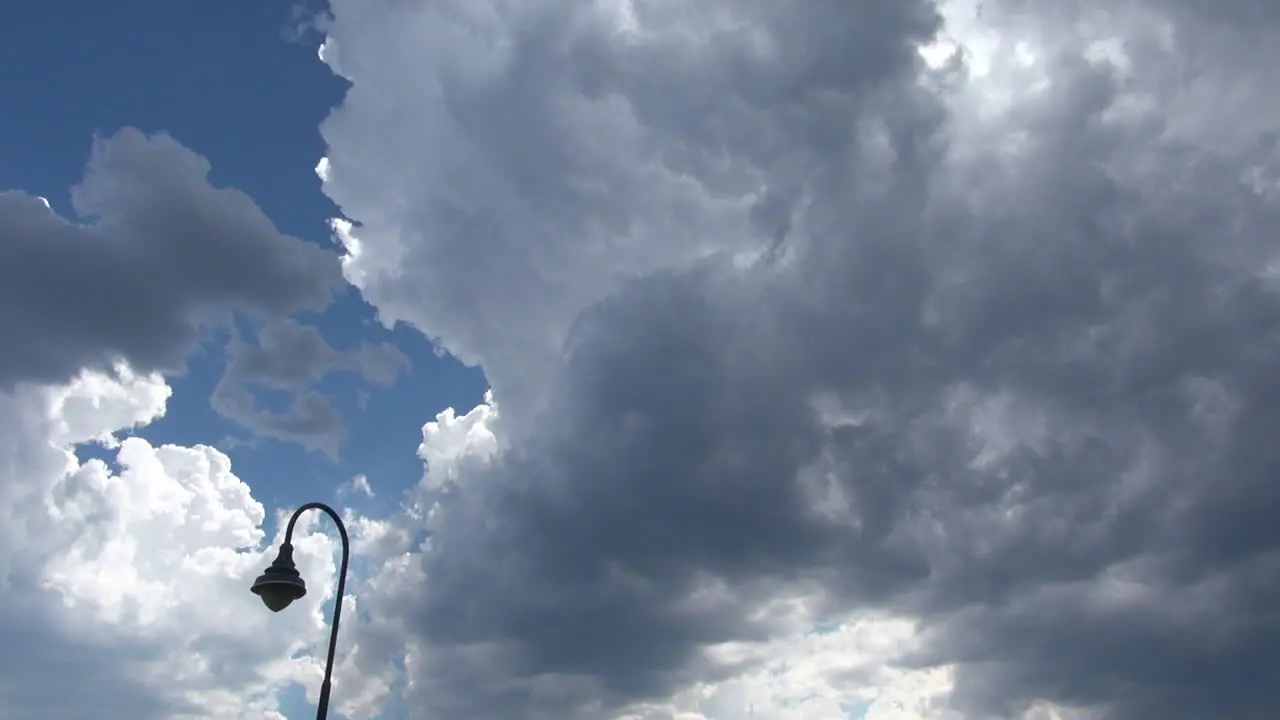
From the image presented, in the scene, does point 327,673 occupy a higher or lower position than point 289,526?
lower

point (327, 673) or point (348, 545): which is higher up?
point (348, 545)

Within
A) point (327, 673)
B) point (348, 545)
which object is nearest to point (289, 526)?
point (348, 545)

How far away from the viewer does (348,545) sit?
36062 millimetres

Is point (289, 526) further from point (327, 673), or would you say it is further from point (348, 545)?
point (327, 673)

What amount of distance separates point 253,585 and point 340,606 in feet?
7.63

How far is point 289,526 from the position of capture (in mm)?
35875

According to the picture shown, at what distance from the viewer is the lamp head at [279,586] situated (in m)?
35.0

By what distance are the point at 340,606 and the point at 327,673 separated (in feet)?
6.20

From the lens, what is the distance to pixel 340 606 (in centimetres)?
3584

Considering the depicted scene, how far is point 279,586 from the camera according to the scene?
35.1 meters

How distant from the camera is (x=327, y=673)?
114 ft

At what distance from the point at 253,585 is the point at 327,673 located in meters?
3.01

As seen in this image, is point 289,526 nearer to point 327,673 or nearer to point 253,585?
point 253,585

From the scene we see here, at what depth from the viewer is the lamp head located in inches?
1379
